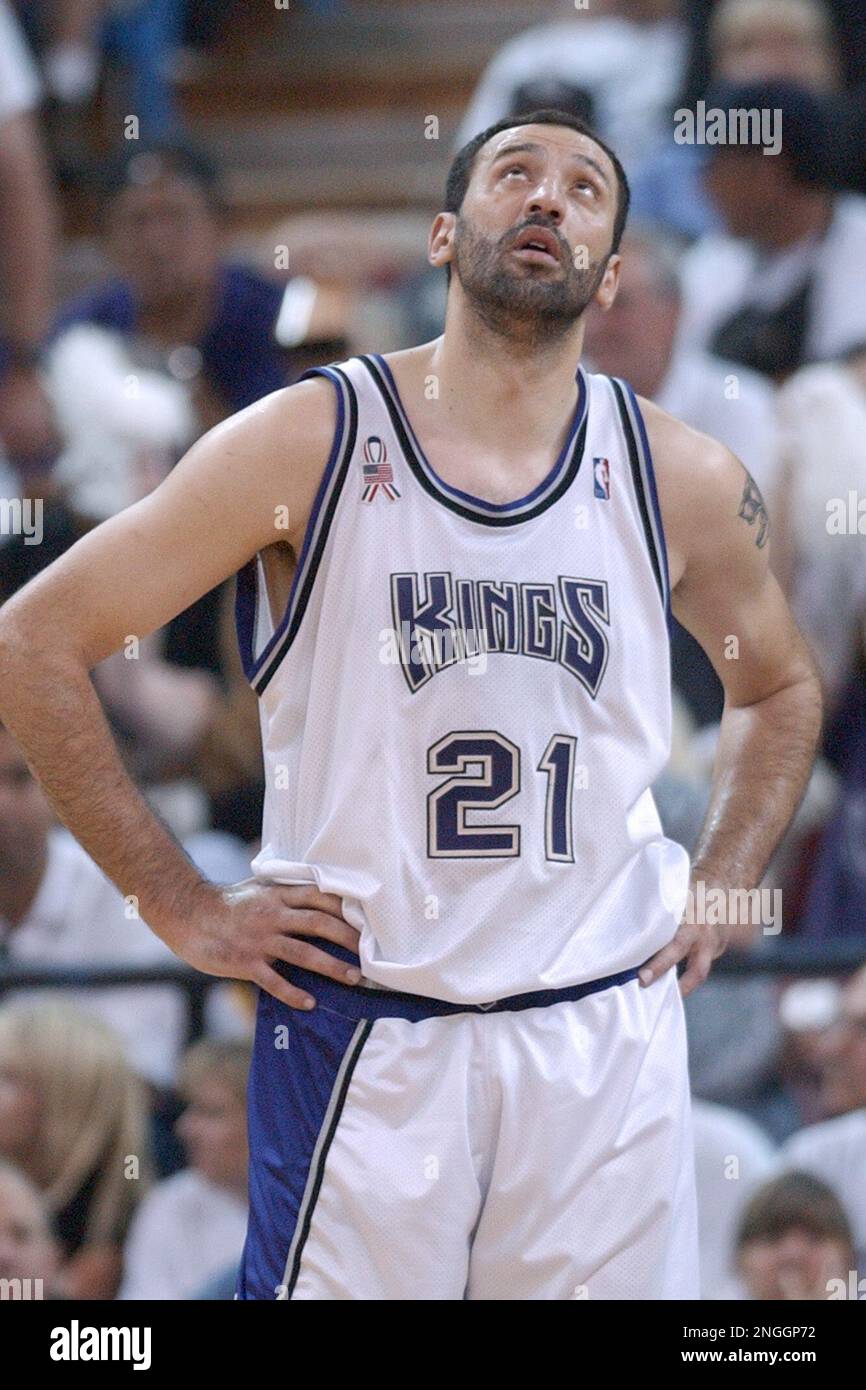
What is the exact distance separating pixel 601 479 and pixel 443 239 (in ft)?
1.51

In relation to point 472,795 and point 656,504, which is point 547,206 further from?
point 472,795

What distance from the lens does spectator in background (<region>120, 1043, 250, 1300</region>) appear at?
460cm

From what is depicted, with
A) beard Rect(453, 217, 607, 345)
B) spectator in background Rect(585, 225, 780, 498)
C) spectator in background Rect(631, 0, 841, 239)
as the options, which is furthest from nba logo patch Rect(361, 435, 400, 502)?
spectator in background Rect(631, 0, 841, 239)

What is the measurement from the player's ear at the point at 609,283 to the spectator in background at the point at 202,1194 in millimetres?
2181

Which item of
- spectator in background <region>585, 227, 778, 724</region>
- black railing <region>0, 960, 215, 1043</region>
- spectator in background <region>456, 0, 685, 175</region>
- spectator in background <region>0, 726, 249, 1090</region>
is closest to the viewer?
Result: black railing <region>0, 960, 215, 1043</region>

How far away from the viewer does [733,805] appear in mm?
3336

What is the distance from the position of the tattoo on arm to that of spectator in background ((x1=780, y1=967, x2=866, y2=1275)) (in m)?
1.87

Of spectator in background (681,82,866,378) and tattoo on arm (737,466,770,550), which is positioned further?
spectator in background (681,82,866,378)

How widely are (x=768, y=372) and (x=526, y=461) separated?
329cm

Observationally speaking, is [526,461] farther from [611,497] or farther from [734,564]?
[734,564]

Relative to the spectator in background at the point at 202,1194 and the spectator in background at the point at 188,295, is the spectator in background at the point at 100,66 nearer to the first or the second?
the spectator in background at the point at 188,295

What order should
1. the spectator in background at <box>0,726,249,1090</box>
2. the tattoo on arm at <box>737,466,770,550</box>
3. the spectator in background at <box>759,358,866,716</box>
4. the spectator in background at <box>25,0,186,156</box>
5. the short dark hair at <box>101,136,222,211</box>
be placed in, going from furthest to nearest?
the spectator in background at <box>25,0,186,156</box>, the short dark hair at <box>101,136,222,211</box>, the spectator in background at <box>759,358,866,716</box>, the spectator in background at <box>0,726,249,1090</box>, the tattoo on arm at <box>737,466,770,550</box>
